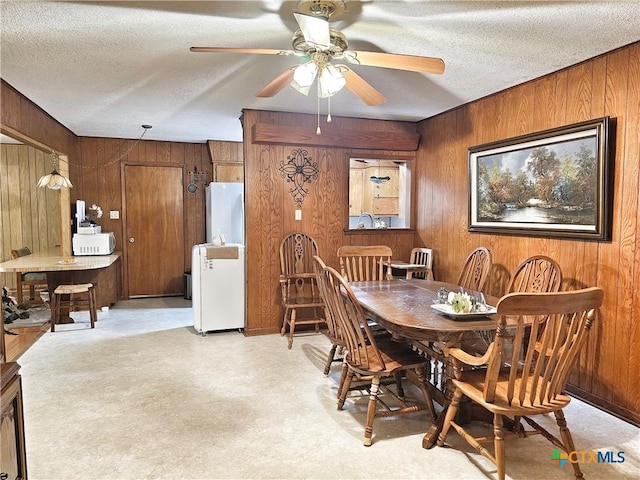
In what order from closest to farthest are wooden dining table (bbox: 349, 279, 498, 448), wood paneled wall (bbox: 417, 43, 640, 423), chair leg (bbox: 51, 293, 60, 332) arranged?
A: wooden dining table (bbox: 349, 279, 498, 448)
wood paneled wall (bbox: 417, 43, 640, 423)
chair leg (bbox: 51, 293, 60, 332)

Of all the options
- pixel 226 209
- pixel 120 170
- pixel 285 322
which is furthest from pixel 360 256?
pixel 120 170

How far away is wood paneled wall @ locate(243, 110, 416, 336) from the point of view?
4.28m

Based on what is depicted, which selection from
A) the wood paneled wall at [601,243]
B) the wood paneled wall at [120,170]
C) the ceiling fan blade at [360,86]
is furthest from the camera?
the wood paneled wall at [120,170]

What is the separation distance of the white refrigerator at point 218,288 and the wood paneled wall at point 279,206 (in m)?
0.16

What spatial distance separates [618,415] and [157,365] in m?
3.35

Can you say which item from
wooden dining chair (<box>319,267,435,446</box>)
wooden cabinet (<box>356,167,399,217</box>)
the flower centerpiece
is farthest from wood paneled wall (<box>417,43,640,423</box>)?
wooden cabinet (<box>356,167,399,217</box>)

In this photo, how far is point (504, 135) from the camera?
11.7ft

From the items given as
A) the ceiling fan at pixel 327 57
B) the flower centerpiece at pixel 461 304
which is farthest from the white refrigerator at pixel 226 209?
the flower centerpiece at pixel 461 304

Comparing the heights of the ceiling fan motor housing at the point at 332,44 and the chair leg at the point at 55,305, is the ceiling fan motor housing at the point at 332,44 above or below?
above

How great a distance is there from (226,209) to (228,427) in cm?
356

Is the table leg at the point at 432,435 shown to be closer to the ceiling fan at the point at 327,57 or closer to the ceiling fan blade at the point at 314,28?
the ceiling fan at the point at 327,57

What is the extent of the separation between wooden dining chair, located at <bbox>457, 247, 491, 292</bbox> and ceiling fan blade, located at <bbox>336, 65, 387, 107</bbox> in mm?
1671

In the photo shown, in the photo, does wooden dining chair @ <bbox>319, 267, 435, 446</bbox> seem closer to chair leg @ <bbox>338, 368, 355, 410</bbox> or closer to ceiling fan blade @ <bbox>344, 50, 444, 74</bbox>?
chair leg @ <bbox>338, 368, 355, 410</bbox>

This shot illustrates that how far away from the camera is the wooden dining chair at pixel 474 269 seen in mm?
3566
